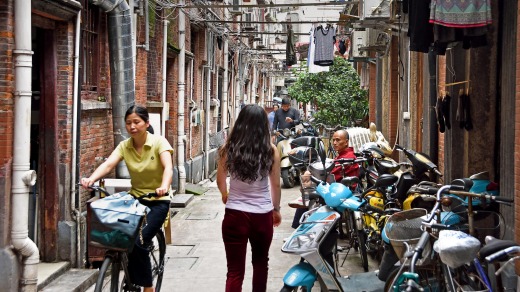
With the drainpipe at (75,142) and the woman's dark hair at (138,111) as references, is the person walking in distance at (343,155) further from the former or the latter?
the woman's dark hair at (138,111)

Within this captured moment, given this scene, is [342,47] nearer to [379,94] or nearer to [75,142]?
[379,94]

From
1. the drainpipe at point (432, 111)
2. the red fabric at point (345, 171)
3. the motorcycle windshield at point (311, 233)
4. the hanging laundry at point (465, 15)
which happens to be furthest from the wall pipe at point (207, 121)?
the motorcycle windshield at point (311, 233)

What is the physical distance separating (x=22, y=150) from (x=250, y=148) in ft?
9.02

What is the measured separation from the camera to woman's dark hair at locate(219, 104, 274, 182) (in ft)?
18.3

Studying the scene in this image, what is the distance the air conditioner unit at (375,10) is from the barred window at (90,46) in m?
5.31

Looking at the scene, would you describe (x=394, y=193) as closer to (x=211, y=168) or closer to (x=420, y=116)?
(x=420, y=116)

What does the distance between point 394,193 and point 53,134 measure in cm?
406

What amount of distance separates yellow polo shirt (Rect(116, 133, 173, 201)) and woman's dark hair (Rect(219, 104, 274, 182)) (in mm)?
861

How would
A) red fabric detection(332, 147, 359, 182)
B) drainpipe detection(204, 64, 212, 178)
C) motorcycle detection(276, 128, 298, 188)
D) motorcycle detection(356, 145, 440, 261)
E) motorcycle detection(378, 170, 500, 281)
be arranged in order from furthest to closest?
drainpipe detection(204, 64, 212, 178)
motorcycle detection(276, 128, 298, 188)
red fabric detection(332, 147, 359, 182)
motorcycle detection(356, 145, 440, 261)
motorcycle detection(378, 170, 500, 281)

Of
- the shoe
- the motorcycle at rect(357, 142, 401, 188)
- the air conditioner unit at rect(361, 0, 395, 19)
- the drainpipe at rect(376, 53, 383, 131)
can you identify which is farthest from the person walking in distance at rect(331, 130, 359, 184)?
the drainpipe at rect(376, 53, 383, 131)

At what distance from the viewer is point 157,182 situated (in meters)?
6.35

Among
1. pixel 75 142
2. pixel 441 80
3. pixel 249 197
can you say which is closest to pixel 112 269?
pixel 249 197

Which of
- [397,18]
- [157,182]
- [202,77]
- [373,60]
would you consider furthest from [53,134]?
[373,60]

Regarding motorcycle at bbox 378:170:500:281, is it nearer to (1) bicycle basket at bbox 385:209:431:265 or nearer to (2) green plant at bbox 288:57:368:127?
(1) bicycle basket at bbox 385:209:431:265
